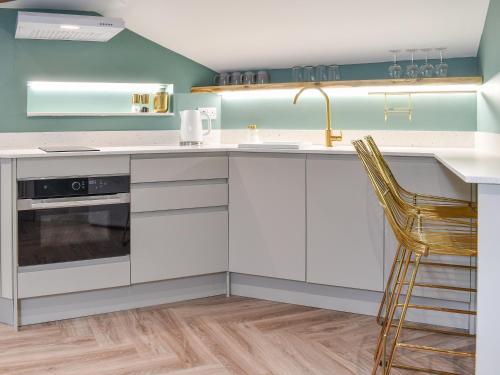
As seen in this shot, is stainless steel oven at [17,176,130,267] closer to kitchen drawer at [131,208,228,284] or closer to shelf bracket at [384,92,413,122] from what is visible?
kitchen drawer at [131,208,228,284]

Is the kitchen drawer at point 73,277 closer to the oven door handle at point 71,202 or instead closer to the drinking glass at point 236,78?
the oven door handle at point 71,202

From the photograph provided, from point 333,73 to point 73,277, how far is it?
2.06 m

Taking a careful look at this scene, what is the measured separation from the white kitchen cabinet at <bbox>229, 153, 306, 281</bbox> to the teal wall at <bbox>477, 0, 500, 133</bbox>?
1051 millimetres

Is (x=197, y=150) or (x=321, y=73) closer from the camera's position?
(x=197, y=150)

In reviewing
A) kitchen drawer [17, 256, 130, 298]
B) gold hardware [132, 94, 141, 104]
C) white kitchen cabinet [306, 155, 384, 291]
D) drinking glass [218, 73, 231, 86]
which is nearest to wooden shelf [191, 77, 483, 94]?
drinking glass [218, 73, 231, 86]

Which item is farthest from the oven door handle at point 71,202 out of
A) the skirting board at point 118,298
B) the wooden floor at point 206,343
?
the wooden floor at point 206,343

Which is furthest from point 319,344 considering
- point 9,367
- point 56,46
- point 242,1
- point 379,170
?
point 56,46

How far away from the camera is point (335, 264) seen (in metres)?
3.61

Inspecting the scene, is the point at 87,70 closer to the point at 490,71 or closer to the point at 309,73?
the point at 309,73

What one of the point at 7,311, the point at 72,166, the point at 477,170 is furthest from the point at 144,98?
the point at 477,170

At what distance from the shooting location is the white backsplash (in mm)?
3879

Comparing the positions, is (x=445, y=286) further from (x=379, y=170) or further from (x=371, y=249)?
(x=379, y=170)

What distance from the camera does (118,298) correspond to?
368cm

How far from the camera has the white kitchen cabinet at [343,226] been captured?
11.4 feet
